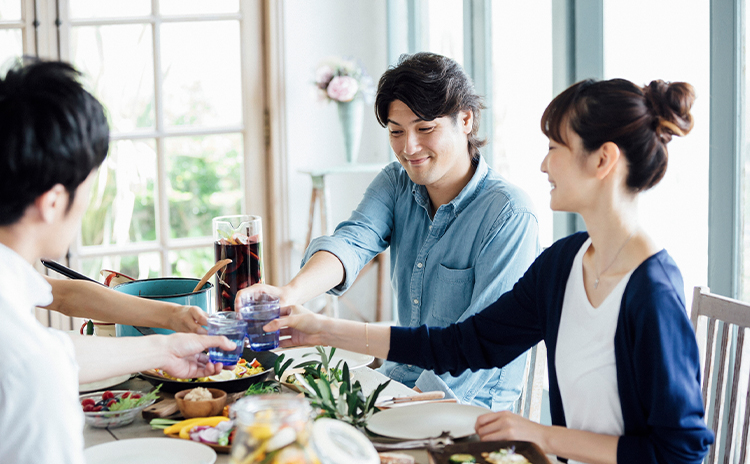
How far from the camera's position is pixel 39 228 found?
99 cm

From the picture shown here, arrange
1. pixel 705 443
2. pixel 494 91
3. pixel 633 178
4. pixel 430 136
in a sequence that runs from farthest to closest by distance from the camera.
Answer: pixel 494 91
pixel 430 136
pixel 633 178
pixel 705 443

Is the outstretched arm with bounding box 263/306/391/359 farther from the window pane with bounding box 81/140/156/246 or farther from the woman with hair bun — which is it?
the window pane with bounding box 81/140/156/246

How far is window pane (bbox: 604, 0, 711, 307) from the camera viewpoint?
2.01 metres

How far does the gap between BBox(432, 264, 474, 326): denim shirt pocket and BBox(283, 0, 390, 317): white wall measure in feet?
6.47

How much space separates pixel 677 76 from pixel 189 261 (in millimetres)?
2638

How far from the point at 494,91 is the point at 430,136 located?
4.34 feet

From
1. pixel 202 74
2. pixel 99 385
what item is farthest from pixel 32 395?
pixel 202 74

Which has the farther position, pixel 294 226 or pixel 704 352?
pixel 294 226

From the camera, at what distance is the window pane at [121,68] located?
11.5ft

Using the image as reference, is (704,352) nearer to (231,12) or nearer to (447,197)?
(447,197)

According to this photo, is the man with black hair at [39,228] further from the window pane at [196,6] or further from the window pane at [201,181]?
the window pane at [196,6]

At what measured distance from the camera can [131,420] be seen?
129 cm

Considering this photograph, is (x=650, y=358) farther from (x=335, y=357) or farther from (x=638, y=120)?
(x=335, y=357)

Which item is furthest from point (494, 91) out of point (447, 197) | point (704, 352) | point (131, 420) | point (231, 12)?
point (131, 420)
